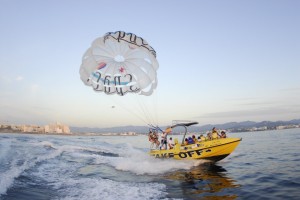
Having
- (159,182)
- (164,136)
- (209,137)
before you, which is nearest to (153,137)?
(164,136)

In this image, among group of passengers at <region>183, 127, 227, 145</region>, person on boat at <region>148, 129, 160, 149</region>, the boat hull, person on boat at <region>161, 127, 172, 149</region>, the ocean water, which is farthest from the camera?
person on boat at <region>148, 129, 160, 149</region>

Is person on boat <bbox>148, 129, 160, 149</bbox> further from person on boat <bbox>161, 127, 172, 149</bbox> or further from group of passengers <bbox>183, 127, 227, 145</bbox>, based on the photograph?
group of passengers <bbox>183, 127, 227, 145</bbox>

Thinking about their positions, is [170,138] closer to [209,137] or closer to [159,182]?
[209,137]

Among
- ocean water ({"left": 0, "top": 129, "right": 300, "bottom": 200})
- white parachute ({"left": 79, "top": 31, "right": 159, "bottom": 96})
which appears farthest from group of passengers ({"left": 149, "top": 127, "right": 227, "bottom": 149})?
white parachute ({"left": 79, "top": 31, "right": 159, "bottom": 96})

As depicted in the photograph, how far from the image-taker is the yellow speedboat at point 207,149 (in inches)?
609

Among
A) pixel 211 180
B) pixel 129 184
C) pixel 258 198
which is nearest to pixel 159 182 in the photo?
pixel 129 184

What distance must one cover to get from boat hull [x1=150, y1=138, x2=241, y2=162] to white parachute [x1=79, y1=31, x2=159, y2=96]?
423 centimetres

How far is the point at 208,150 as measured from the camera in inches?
617

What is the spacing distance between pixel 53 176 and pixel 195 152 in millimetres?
8279

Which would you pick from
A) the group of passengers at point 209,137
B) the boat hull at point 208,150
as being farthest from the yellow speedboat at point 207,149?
the group of passengers at point 209,137

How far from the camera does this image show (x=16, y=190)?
33.3 ft

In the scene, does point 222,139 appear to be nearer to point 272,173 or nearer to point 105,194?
point 272,173

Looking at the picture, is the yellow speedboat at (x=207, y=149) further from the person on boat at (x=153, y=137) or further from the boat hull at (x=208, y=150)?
the person on boat at (x=153, y=137)

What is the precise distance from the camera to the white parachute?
52.0 ft
